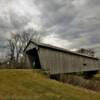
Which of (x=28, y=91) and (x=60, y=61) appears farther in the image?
(x=60, y=61)

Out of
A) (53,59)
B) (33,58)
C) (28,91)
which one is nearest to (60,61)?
(53,59)

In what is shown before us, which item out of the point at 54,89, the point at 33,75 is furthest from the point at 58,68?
the point at 54,89

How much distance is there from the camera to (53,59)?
891 inches

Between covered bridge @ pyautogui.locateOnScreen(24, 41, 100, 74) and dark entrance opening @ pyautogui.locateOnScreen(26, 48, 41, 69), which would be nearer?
covered bridge @ pyautogui.locateOnScreen(24, 41, 100, 74)

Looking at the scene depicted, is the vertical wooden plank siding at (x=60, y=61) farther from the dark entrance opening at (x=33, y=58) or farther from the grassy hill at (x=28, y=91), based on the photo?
the grassy hill at (x=28, y=91)

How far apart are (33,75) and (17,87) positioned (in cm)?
437

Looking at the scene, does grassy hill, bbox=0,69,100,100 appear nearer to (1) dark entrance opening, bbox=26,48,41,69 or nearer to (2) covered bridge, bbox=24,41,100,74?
(2) covered bridge, bbox=24,41,100,74

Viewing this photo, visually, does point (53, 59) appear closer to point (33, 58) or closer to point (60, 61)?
point (60, 61)

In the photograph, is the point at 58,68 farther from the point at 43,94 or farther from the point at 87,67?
the point at 43,94

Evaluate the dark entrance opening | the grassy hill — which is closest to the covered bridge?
the dark entrance opening

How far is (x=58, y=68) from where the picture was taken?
23172 mm

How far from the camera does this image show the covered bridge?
71.1 feet

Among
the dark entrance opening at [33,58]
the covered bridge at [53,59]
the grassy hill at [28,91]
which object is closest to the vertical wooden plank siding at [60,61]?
the covered bridge at [53,59]

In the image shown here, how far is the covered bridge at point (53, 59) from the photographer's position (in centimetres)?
2166
